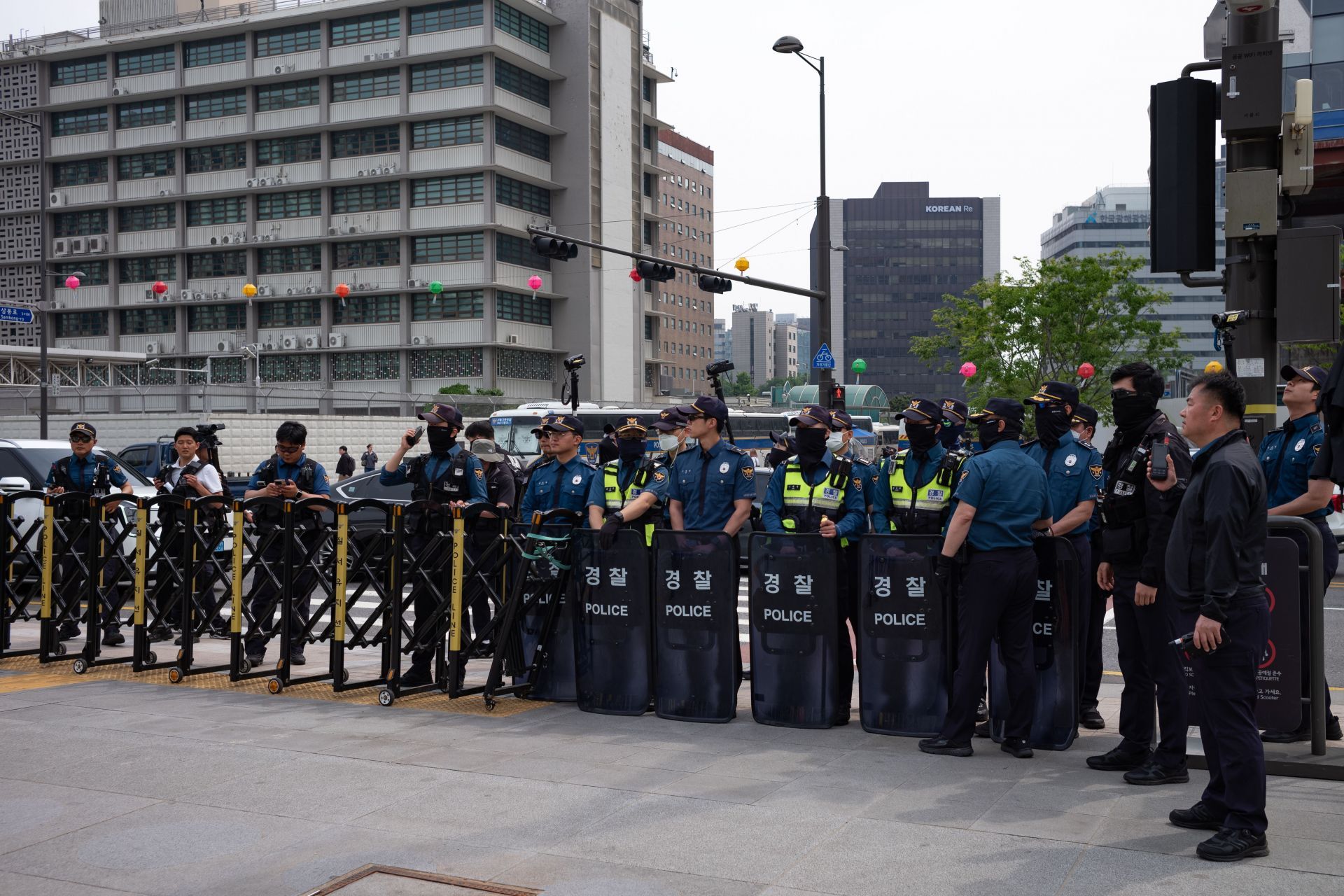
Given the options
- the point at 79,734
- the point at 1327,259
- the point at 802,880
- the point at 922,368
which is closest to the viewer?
the point at 802,880

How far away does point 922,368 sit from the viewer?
163000 millimetres

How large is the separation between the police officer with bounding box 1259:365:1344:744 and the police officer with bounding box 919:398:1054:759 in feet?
4.49

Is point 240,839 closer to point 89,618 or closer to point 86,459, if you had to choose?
point 89,618

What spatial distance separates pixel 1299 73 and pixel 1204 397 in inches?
1822

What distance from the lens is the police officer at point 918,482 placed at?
318 inches

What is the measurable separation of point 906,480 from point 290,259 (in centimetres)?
6412

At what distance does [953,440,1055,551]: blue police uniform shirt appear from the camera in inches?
270

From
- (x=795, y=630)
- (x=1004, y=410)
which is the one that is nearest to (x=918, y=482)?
(x=1004, y=410)

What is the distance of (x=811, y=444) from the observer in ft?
26.8

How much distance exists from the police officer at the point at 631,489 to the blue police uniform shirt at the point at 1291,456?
3971 mm

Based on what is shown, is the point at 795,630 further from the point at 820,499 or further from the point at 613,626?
the point at 613,626

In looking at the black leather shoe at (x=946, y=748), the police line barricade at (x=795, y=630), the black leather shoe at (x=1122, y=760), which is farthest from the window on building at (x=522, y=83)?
the black leather shoe at (x=1122, y=760)

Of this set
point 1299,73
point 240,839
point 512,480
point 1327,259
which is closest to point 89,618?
point 512,480

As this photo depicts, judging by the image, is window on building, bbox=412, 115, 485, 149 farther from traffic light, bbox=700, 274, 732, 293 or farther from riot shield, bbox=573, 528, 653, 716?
riot shield, bbox=573, 528, 653, 716
